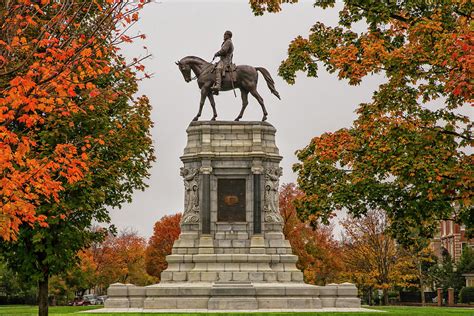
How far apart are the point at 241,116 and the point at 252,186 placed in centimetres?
394

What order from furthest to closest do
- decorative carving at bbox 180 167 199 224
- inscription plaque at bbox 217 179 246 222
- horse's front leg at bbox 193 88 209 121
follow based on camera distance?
horse's front leg at bbox 193 88 209 121 < decorative carving at bbox 180 167 199 224 < inscription plaque at bbox 217 179 246 222

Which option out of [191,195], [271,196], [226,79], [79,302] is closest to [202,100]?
[226,79]

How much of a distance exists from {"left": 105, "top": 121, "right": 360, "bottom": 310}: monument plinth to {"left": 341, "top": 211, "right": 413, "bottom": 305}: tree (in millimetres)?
24269

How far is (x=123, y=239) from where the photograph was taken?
3465 inches

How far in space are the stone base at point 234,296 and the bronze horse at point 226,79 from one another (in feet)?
30.5

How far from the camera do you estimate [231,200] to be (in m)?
28.9

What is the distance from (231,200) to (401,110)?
43.4ft

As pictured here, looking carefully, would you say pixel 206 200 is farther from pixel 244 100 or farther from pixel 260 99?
pixel 260 99

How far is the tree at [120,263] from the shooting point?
7069cm

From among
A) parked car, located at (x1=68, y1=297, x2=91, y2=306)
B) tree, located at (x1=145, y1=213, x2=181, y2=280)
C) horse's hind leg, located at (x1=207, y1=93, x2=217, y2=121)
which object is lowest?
parked car, located at (x1=68, y1=297, x2=91, y2=306)

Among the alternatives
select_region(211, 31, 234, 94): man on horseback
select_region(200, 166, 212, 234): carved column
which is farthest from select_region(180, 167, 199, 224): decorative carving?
select_region(211, 31, 234, 94): man on horseback

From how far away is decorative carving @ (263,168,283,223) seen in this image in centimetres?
2891

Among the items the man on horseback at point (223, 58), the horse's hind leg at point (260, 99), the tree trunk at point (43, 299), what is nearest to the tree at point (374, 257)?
the horse's hind leg at point (260, 99)

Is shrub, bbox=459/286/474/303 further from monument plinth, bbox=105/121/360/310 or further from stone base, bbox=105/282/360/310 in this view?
stone base, bbox=105/282/360/310
